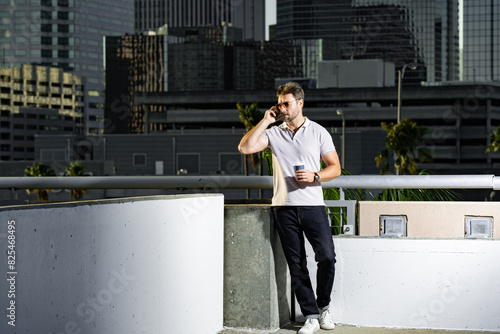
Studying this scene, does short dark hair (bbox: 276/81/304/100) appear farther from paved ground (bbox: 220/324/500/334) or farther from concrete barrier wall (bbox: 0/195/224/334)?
paved ground (bbox: 220/324/500/334)

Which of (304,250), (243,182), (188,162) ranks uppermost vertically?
(243,182)

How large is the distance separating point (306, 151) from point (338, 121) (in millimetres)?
108535

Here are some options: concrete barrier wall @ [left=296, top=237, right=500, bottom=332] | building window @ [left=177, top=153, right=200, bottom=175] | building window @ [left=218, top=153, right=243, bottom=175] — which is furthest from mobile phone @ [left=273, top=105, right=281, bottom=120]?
building window @ [left=177, top=153, right=200, bottom=175]

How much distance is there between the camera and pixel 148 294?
17.0ft

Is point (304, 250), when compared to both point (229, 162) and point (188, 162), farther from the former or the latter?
point (188, 162)

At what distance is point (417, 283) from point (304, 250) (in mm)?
962

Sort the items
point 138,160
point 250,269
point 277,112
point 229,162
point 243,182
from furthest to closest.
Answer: point 138,160 < point 229,162 < point 243,182 < point 250,269 < point 277,112

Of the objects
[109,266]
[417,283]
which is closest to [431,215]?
[417,283]

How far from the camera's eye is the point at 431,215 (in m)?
6.34

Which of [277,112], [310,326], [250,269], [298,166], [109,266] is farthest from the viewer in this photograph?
[250,269]

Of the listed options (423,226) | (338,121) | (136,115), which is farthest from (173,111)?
(423,226)

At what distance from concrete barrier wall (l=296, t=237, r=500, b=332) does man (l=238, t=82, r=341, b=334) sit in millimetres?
384

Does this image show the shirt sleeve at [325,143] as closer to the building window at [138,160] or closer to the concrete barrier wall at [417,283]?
the concrete barrier wall at [417,283]

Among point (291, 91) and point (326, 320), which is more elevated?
point (291, 91)
